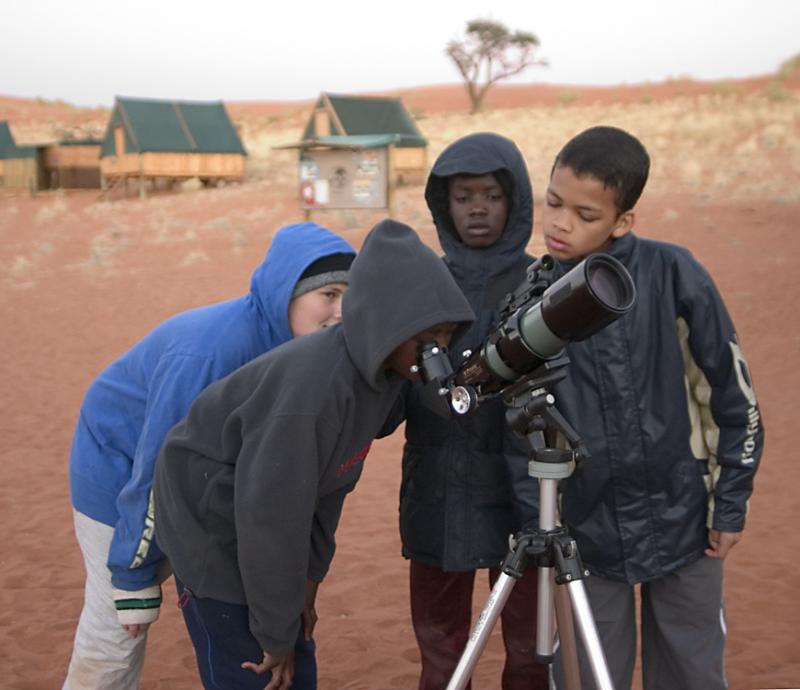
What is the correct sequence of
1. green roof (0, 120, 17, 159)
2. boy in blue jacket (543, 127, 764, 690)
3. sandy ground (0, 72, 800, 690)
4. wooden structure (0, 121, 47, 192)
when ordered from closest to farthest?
boy in blue jacket (543, 127, 764, 690)
sandy ground (0, 72, 800, 690)
wooden structure (0, 121, 47, 192)
green roof (0, 120, 17, 159)

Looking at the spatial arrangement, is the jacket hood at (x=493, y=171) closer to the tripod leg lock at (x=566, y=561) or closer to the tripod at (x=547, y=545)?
the tripod at (x=547, y=545)

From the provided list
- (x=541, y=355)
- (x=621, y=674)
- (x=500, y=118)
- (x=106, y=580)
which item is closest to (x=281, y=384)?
(x=541, y=355)

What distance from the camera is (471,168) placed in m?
2.52

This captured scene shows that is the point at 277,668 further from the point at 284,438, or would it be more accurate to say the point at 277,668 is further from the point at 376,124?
the point at 376,124

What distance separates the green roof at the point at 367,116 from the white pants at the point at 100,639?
73.9 ft

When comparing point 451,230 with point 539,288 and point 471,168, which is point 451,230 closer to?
point 471,168

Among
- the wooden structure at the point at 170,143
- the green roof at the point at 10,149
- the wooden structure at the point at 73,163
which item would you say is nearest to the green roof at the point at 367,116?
the wooden structure at the point at 170,143

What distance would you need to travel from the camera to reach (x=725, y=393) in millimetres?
2244

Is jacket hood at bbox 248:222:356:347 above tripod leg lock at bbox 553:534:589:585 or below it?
above

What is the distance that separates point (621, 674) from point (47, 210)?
23.6 metres

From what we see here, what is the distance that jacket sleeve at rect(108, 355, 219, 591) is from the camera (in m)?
2.04

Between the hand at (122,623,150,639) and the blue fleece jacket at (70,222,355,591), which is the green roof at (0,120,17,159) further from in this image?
the hand at (122,623,150,639)

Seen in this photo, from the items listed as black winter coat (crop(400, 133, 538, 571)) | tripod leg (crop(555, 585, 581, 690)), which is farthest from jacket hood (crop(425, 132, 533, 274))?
tripod leg (crop(555, 585, 581, 690))

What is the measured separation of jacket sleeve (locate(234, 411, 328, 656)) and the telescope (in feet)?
0.95
